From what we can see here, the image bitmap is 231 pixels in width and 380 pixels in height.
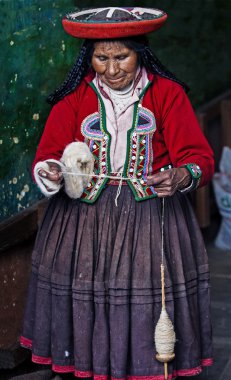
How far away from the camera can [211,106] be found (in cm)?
809

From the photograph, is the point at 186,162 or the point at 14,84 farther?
the point at 14,84

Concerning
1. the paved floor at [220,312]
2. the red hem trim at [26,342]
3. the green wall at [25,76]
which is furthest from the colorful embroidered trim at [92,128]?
the paved floor at [220,312]

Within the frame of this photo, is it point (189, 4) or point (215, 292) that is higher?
point (189, 4)

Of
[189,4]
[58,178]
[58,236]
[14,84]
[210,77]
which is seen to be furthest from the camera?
[210,77]

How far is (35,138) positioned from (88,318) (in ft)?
4.64

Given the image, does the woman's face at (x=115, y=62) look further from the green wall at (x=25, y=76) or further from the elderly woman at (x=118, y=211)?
the green wall at (x=25, y=76)

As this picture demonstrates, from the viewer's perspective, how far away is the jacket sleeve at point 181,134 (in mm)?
4609

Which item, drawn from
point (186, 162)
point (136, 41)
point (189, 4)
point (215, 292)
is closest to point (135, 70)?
point (136, 41)

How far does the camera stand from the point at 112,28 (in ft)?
14.4

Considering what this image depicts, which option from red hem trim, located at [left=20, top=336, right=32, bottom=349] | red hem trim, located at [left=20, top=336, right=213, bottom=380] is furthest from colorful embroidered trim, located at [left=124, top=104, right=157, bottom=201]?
red hem trim, located at [left=20, top=336, right=32, bottom=349]

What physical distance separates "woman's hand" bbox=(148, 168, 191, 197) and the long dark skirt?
27 centimetres

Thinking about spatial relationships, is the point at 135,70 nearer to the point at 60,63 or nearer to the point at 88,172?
the point at 88,172

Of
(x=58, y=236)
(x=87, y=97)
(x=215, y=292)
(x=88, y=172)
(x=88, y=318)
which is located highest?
(x=87, y=97)

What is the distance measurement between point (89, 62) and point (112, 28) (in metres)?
0.30
